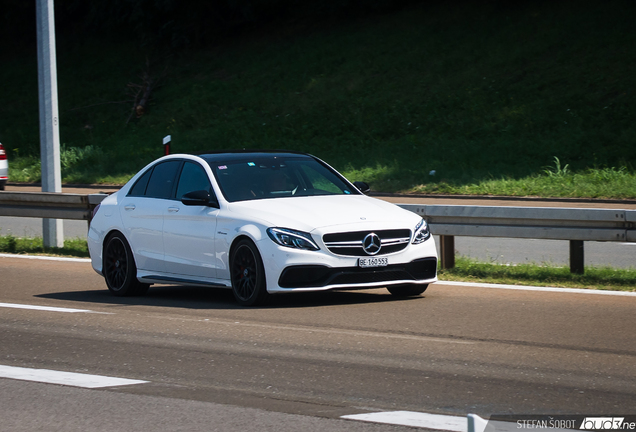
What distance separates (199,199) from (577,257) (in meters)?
4.34

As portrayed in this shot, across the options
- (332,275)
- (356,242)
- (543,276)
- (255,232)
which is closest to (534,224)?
(543,276)

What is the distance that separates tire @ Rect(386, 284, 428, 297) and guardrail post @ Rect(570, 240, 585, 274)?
2248 mm

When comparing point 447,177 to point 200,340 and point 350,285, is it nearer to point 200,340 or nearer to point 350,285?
point 350,285

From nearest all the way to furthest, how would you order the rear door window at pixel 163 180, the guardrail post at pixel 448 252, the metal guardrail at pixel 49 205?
the rear door window at pixel 163 180
the guardrail post at pixel 448 252
the metal guardrail at pixel 49 205

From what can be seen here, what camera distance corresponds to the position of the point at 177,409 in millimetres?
5445

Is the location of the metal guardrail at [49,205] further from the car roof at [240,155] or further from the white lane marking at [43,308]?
the white lane marking at [43,308]

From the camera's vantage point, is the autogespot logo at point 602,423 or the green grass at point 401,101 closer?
the autogespot logo at point 602,423

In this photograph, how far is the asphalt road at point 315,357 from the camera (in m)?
5.39

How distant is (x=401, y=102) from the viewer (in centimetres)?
3056

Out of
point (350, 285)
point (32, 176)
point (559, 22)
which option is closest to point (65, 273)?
point (350, 285)

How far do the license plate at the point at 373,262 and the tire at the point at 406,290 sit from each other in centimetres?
63

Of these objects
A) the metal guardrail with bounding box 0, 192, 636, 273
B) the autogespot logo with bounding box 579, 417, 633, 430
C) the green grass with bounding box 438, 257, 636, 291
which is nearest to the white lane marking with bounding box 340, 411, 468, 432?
the autogespot logo with bounding box 579, 417, 633, 430

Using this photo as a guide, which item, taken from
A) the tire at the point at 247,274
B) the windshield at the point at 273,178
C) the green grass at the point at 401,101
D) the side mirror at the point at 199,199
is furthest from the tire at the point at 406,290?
the green grass at the point at 401,101

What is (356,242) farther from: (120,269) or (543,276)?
(543,276)
